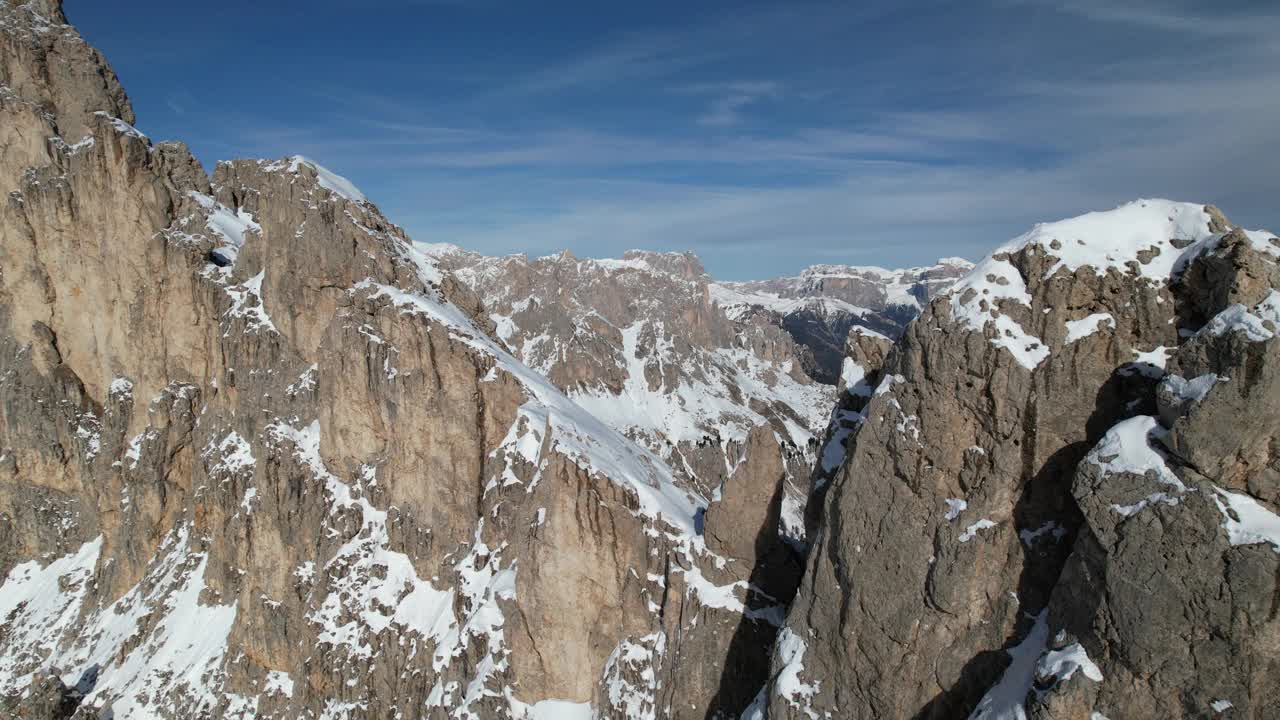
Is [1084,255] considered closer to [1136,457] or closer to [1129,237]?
[1129,237]

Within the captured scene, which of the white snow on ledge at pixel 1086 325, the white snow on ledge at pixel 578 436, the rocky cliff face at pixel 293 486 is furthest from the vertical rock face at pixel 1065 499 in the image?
the white snow on ledge at pixel 578 436

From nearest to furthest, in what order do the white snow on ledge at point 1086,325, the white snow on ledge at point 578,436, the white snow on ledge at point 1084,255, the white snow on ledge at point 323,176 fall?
the white snow on ledge at point 1084,255 < the white snow on ledge at point 1086,325 < the white snow on ledge at point 578,436 < the white snow on ledge at point 323,176

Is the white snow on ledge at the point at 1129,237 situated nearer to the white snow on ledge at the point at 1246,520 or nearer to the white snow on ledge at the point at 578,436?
the white snow on ledge at the point at 1246,520

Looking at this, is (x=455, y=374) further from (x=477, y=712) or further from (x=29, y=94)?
(x=29, y=94)

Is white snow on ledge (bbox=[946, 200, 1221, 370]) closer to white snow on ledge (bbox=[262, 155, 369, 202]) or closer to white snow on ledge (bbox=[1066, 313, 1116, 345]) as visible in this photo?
white snow on ledge (bbox=[1066, 313, 1116, 345])

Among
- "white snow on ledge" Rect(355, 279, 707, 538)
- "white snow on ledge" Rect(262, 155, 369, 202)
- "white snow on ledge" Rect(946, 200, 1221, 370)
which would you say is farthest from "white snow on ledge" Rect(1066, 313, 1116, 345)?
"white snow on ledge" Rect(262, 155, 369, 202)

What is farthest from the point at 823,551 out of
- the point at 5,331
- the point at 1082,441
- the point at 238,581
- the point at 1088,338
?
the point at 5,331

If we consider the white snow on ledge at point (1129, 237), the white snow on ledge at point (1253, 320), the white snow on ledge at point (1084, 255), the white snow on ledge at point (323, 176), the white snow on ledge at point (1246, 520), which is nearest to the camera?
the white snow on ledge at point (1246, 520)
